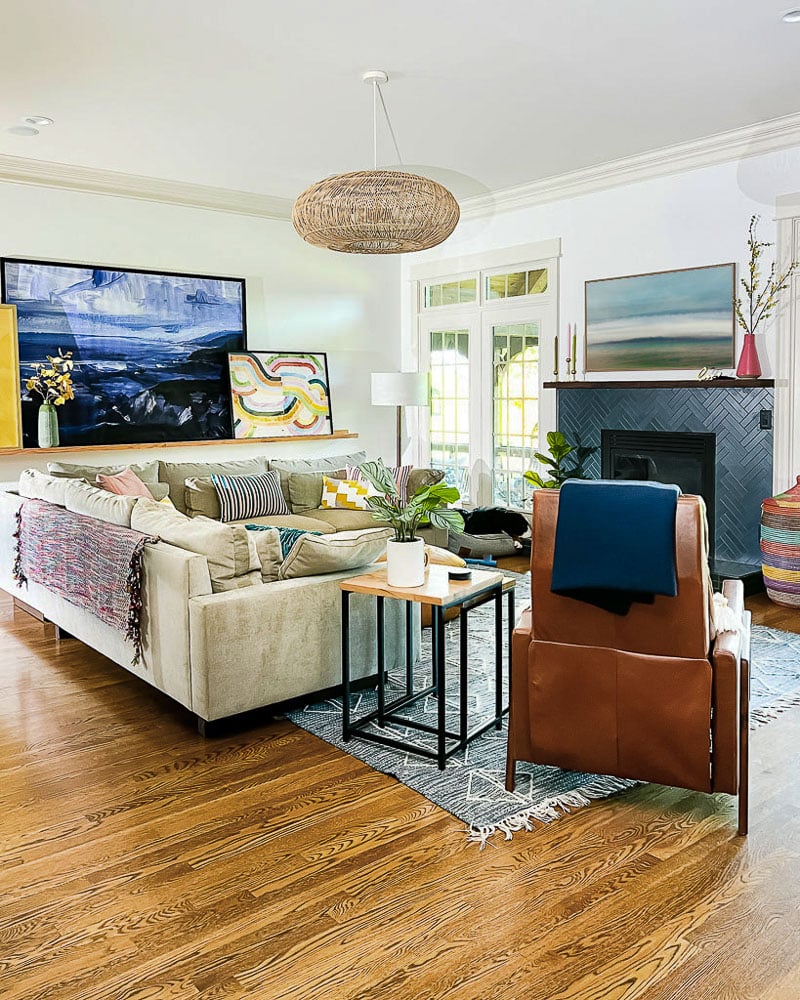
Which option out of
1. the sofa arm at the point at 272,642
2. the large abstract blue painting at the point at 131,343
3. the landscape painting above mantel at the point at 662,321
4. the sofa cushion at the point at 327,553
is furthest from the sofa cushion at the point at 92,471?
the landscape painting above mantel at the point at 662,321

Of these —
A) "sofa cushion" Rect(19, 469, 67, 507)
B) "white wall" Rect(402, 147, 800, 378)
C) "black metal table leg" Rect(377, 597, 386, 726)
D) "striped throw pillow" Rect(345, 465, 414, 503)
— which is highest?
"white wall" Rect(402, 147, 800, 378)

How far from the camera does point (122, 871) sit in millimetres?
2459

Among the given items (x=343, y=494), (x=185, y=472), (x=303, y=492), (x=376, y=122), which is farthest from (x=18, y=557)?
(x=376, y=122)

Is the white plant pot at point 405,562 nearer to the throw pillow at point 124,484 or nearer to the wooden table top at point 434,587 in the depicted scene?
the wooden table top at point 434,587

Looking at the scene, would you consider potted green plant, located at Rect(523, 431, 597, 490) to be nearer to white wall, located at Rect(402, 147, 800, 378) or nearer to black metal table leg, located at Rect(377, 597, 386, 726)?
white wall, located at Rect(402, 147, 800, 378)

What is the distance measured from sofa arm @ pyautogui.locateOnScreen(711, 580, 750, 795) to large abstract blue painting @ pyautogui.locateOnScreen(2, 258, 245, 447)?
5.04 m

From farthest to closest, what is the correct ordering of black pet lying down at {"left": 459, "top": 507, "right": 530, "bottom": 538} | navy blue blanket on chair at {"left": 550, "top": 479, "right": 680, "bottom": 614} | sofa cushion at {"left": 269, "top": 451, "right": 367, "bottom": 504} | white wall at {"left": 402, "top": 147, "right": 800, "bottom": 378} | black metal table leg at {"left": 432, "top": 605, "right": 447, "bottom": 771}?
black pet lying down at {"left": 459, "top": 507, "right": 530, "bottom": 538}
sofa cushion at {"left": 269, "top": 451, "right": 367, "bottom": 504}
white wall at {"left": 402, "top": 147, "right": 800, "bottom": 378}
black metal table leg at {"left": 432, "top": 605, "right": 447, "bottom": 771}
navy blue blanket on chair at {"left": 550, "top": 479, "right": 680, "bottom": 614}

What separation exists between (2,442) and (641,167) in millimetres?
4755

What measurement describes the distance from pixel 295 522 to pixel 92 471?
1373 mm

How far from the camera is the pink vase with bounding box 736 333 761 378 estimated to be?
17.6 feet

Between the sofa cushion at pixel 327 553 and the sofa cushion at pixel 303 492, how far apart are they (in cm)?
287

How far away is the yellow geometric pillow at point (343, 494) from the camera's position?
653 centimetres

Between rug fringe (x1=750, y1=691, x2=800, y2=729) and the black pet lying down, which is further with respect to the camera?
the black pet lying down

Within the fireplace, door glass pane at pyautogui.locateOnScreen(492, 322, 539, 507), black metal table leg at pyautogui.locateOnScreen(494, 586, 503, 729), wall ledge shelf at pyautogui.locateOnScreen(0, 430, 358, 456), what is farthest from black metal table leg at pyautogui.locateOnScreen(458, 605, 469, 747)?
door glass pane at pyautogui.locateOnScreen(492, 322, 539, 507)
